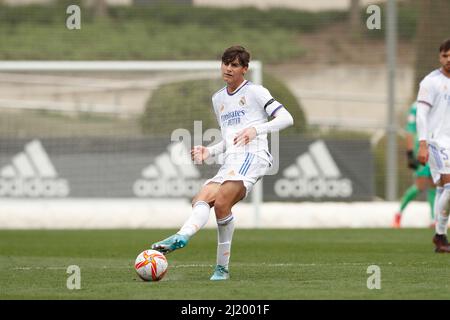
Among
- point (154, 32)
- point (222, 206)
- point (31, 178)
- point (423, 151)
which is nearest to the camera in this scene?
point (222, 206)

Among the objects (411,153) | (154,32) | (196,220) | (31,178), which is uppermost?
(154,32)

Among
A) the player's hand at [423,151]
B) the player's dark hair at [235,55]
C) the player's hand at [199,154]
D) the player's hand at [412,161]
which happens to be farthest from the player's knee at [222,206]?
the player's hand at [412,161]

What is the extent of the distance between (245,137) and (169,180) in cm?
1122

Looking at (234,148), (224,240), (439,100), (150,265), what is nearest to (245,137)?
(234,148)

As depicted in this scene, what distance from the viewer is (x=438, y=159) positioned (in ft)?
38.4

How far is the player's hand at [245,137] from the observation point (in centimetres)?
859

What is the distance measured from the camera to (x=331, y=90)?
108 ft

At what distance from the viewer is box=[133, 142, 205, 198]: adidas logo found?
64.6 feet

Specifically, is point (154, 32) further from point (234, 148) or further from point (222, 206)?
point (222, 206)

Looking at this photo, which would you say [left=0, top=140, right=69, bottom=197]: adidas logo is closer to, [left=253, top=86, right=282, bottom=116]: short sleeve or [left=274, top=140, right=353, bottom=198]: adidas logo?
[left=274, top=140, right=353, bottom=198]: adidas logo

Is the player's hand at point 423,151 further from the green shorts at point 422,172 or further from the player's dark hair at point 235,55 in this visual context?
the green shorts at point 422,172

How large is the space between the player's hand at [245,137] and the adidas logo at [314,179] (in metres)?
11.6

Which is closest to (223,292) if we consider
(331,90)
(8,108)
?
(8,108)
